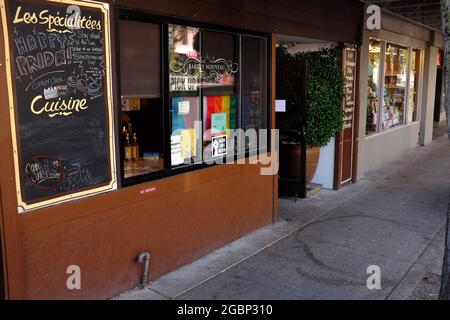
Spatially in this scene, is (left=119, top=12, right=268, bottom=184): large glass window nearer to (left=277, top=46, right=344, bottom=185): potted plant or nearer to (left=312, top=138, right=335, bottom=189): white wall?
(left=277, top=46, right=344, bottom=185): potted plant

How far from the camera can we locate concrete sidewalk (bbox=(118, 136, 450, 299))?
4285 millimetres

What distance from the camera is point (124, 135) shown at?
14.1 ft

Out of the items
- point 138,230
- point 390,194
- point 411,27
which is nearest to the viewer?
point 138,230

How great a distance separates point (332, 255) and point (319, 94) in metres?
3.02

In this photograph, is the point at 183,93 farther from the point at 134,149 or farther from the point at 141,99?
the point at 134,149

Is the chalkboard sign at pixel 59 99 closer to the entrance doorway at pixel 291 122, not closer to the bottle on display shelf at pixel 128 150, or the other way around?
the bottle on display shelf at pixel 128 150

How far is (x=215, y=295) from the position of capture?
4.18 metres

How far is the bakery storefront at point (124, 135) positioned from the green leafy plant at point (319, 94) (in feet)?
4.70

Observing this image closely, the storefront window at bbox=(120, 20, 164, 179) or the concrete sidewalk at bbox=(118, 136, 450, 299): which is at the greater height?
the storefront window at bbox=(120, 20, 164, 179)

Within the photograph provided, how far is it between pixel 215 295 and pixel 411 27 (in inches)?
366

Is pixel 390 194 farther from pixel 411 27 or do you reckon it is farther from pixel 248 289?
pixel 411 27

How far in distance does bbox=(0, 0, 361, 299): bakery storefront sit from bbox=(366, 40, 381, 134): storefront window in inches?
180

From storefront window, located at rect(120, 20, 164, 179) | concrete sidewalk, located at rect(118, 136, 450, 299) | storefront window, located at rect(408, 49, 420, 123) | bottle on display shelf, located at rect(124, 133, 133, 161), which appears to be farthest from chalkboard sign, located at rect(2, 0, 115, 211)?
storefront window, located at rect(408, 49, 420, 123)
